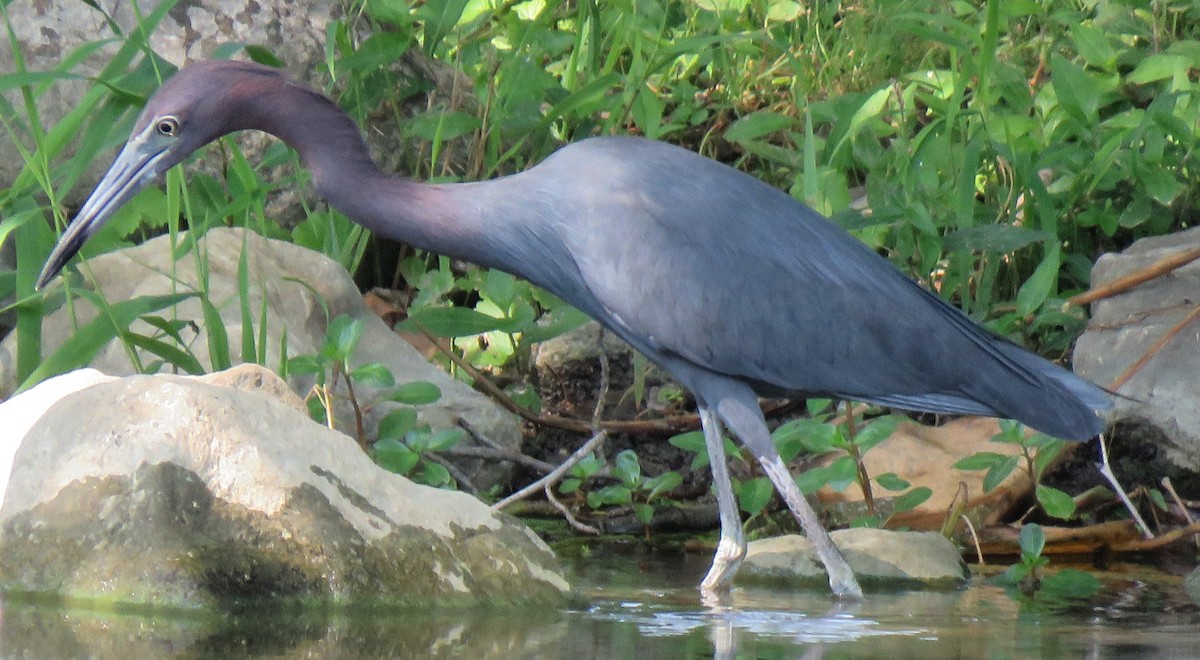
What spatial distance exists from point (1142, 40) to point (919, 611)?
3.87 m

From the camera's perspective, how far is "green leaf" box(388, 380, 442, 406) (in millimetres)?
4480

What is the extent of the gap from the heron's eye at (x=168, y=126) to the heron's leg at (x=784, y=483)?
1587 mm

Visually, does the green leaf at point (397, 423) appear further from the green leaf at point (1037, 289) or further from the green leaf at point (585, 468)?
the green leaf at point (1037, 289)

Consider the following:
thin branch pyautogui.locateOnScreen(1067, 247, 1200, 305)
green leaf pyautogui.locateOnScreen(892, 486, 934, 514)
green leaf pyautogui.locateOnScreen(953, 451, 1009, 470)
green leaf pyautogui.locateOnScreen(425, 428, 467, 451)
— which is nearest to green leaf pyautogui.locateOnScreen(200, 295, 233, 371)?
green leaf pyautogui.locateOnScreen(425, 428, 467, 451)

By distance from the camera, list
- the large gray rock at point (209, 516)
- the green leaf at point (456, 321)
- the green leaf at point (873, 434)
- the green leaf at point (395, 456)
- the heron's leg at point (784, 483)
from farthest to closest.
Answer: the green leaf at point (456, 321)
the green leaf at point (395, 456)
the green leaf at point (873, 434)
the heron's leg at point (784, 483)
the large gray rock at point (209, 516)

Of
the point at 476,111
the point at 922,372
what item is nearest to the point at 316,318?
the point at 476,111

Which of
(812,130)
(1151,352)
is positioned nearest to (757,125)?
(812,130)

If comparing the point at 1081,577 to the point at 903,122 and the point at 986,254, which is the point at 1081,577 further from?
the point at 903,122

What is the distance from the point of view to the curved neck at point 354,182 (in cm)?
432

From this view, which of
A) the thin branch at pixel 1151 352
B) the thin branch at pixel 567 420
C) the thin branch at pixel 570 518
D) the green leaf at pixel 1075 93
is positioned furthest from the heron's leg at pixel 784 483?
the green leaf at pixel 1075 93

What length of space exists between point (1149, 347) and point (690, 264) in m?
1.59

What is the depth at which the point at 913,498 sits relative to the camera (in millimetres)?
4477

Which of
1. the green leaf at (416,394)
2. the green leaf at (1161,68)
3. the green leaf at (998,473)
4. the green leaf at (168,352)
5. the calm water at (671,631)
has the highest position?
the green leaf at (1161,68)

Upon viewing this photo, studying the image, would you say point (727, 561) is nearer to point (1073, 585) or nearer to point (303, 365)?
point (1073, 585)
